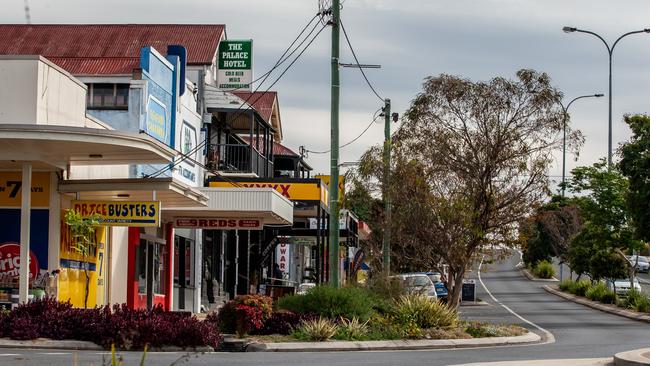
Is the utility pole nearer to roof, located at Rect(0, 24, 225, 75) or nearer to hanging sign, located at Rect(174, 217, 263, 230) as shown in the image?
hanging sign, located at Rect(174, 217, 263, 230)

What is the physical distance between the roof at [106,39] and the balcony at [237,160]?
333 centimetres

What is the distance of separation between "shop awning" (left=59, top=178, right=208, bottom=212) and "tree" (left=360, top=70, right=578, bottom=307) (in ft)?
19.7

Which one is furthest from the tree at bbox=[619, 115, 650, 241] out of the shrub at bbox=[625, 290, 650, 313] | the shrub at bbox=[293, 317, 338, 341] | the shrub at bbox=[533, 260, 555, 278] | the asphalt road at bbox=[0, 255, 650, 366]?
the shrub at bbox=[533, 260, 555, 278]

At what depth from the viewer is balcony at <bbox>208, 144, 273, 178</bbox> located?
37.9 metres

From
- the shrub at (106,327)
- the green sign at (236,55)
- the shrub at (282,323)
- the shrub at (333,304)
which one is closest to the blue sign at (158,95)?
the shrub at (333,304)

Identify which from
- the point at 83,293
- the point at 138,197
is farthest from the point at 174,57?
the point at 83,293

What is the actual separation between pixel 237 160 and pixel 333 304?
1663cm

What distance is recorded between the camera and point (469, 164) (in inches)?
1212

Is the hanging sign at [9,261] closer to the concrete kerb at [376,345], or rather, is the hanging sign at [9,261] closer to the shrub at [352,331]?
the concrete kerb at [376,345]

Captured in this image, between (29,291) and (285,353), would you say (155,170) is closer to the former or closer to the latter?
(29,291)

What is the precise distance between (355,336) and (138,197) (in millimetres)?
7605

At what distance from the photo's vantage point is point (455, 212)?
30438mm

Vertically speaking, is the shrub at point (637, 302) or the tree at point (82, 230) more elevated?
the tree at point (82, 230)

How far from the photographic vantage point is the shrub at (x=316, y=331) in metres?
22.4
